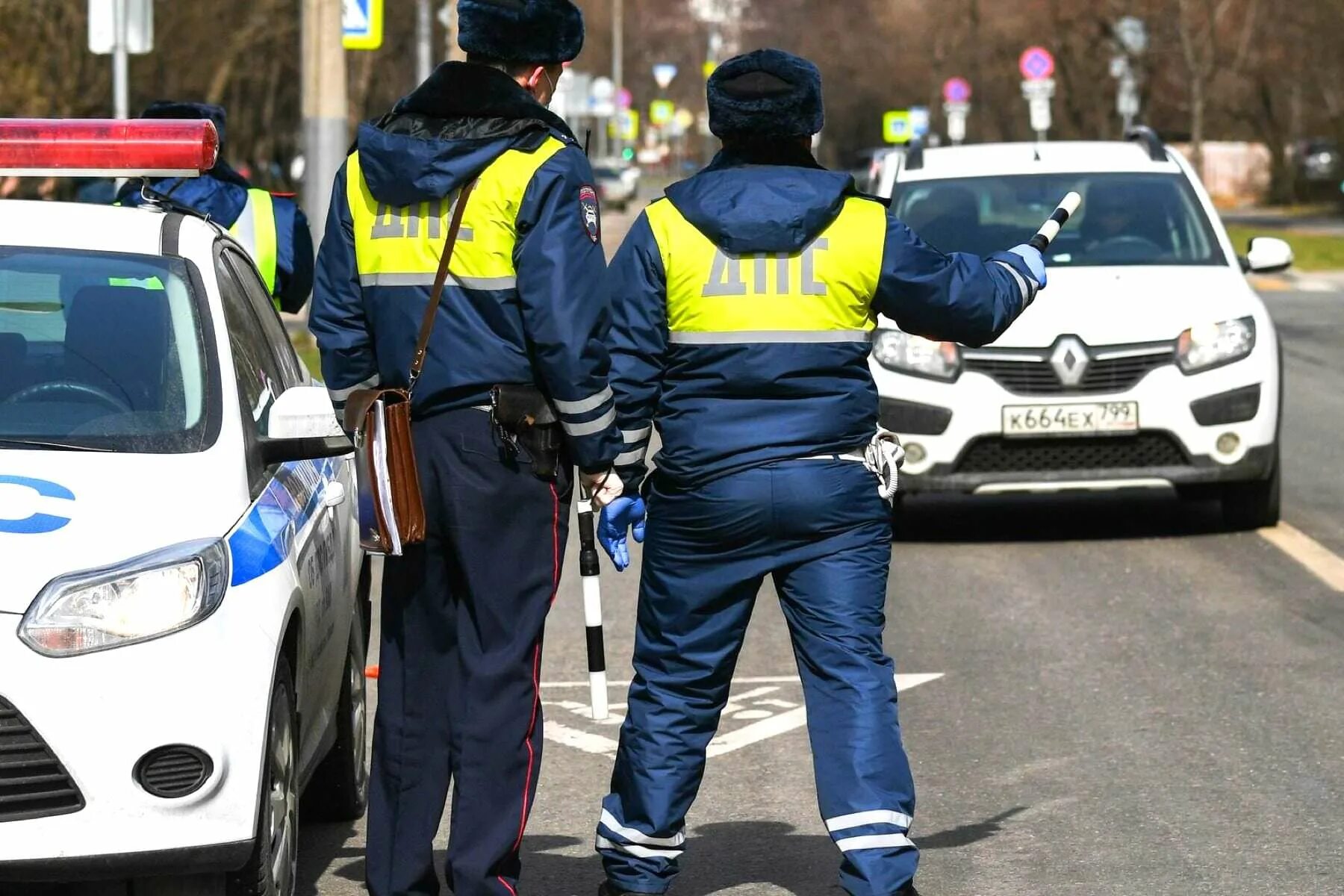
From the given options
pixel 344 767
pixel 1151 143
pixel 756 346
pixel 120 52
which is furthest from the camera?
pixel 120 52

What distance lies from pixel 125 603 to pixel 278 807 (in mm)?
595

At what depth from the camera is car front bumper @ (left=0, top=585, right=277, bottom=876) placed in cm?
421

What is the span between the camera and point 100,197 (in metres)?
13.4

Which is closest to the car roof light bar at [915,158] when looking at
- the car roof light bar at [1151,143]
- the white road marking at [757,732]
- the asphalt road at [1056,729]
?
the car roof light bar at [1151,143]

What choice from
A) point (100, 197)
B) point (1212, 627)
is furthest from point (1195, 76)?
point (1212, 627)

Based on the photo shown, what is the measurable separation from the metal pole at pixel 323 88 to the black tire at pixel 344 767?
487 inches

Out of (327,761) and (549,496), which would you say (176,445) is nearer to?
(549,496)

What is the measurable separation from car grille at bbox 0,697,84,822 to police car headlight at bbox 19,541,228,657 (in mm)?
139

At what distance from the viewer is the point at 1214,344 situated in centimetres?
1038

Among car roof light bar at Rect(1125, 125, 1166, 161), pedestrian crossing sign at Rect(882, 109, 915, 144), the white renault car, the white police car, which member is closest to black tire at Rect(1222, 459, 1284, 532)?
the white renault car

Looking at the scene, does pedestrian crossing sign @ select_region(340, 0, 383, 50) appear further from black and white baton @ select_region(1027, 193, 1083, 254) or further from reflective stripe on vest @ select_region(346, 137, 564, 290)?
reflective stripe on vest @ select_region(346, 137, 564, 290)

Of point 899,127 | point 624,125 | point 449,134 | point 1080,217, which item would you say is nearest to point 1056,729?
point 449,134

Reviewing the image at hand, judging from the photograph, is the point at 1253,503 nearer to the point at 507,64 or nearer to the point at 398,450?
the point at 507,64

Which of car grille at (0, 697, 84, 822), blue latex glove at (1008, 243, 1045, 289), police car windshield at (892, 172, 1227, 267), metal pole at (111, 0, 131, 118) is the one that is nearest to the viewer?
car grille at (0, 697, 84, 822)
